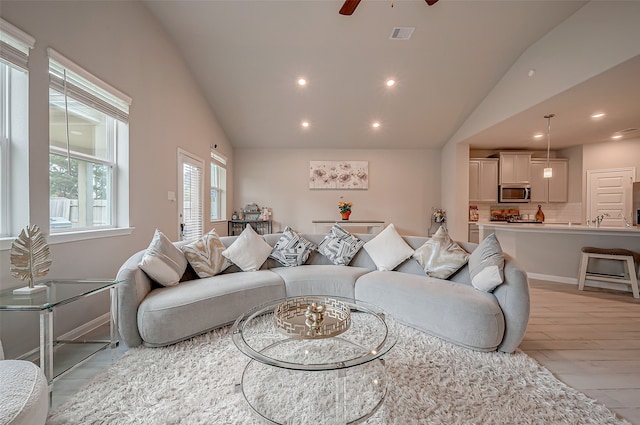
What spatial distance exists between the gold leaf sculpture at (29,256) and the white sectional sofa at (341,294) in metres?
0.45

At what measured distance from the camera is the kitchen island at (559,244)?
3650 mm

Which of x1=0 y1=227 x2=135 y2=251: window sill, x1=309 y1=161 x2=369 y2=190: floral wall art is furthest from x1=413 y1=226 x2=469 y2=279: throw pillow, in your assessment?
x1=309 y1=161 x2=369 y2=190: floral wall art

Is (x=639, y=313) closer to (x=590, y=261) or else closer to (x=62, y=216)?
(x=590, y=261)

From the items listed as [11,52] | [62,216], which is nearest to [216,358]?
[62,216]

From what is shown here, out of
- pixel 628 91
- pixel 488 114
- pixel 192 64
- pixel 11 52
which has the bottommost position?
pixel 11 52

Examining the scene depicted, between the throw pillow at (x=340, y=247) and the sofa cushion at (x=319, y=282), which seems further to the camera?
the throw pillow at (x=340, y=247)

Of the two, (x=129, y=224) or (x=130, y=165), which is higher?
(x=130, y=165)

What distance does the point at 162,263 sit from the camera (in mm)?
2320

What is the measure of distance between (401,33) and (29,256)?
14.8 feet

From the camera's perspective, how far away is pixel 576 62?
3102mm

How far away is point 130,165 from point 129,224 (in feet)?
2.19

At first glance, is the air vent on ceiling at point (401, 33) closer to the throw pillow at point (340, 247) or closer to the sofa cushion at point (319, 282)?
the throw pillow at point (340, 247)

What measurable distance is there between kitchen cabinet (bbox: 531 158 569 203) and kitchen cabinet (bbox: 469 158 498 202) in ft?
2.73

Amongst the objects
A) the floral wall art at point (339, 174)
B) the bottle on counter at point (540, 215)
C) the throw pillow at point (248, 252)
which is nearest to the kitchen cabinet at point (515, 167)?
the bottle on counter at point (540, 215)
